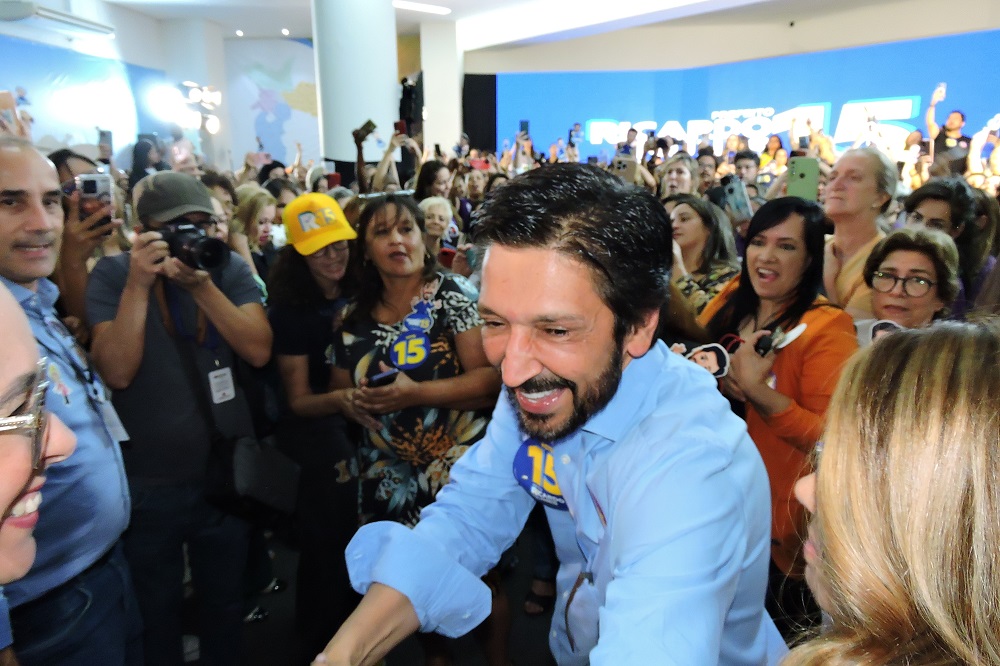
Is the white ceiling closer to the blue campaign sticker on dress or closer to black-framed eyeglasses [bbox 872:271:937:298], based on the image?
black-framed eyeglasses [bbox 872:271:937:298]

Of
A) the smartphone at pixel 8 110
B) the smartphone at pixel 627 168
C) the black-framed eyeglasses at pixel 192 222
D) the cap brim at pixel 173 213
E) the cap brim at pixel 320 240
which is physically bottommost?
the cap brim at pixel 320 240

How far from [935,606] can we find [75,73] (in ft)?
40.5

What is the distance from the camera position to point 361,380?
2186 millimetres

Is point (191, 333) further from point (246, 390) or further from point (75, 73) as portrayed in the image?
point (75, 73)

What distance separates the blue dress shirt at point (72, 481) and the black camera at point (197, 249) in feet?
1.33

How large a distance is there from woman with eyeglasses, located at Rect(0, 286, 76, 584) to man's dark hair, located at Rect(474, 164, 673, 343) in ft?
2.19

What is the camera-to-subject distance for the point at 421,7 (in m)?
12.3

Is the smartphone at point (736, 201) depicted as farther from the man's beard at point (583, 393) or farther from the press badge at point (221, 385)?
the man's beard at point (583, 393)

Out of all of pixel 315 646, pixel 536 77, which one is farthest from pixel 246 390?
pixel 536 77

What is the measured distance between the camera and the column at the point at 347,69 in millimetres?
7152

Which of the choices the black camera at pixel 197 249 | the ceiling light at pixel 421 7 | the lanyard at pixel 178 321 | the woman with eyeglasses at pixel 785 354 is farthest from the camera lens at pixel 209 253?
the ceiling light at pixel 421 7

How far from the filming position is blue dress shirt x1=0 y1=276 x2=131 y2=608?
1.43 metres

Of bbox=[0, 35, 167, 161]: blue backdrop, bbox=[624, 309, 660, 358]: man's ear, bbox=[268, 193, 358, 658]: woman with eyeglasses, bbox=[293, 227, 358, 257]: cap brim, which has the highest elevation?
bbox=[0, 35, 167, 161]: blue backdrop

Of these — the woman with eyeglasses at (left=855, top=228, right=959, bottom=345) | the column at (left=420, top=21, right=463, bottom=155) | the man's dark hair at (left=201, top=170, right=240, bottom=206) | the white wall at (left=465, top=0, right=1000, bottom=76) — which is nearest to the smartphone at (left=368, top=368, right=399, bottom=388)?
the woman with eyeglasses at (left=855, top=228, right=959, bottom=345)
